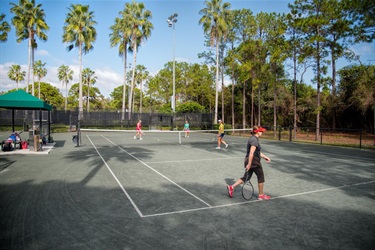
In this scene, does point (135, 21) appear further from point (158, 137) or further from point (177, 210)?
point (177, 210)

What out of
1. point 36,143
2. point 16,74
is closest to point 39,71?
point 16,74

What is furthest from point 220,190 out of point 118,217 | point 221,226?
point 118,217

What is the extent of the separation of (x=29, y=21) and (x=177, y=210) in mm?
40755

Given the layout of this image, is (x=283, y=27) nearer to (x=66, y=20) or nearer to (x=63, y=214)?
(x=63, y=214)

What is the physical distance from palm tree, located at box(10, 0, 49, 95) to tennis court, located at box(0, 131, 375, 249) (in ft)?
112

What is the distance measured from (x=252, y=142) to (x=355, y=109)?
35434mm

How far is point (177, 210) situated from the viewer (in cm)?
546

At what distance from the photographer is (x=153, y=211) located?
5.39 meters

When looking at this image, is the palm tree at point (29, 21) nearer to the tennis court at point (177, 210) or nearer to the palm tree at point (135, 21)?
the palm tree at point (135, 21)

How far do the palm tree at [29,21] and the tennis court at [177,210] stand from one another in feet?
112

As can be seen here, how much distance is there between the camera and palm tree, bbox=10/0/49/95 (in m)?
34.5

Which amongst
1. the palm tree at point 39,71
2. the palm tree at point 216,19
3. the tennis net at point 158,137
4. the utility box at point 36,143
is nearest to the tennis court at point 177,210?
the utility box at point 36,143

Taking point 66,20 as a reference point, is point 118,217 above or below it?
below

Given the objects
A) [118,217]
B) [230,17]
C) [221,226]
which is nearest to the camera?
[221,226]
